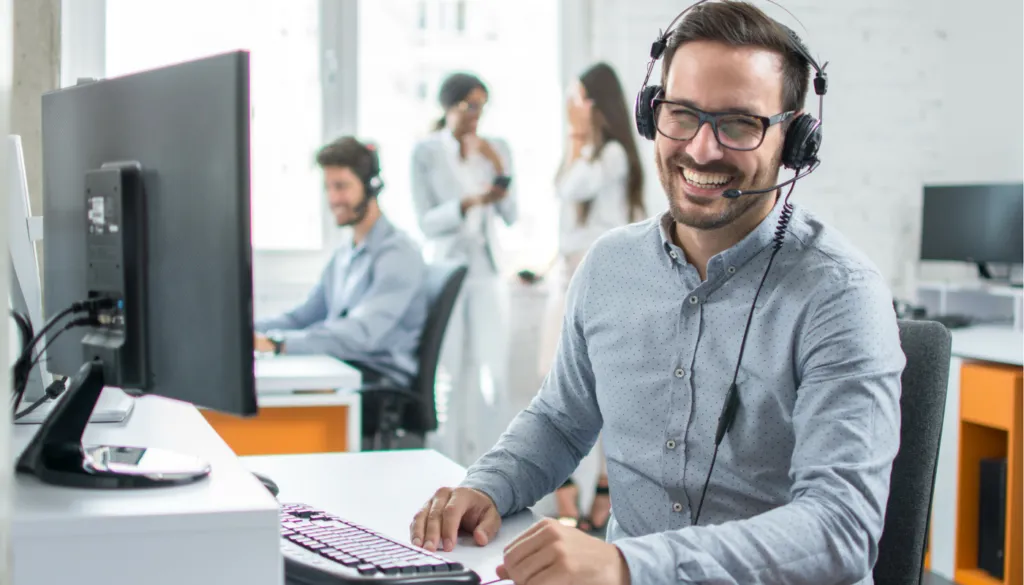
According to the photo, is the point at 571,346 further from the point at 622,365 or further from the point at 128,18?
the point at 128,18

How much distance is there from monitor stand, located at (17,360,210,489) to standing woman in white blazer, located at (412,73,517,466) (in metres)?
2.94

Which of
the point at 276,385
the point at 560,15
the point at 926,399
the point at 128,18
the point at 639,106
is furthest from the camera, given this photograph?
the point at 560,15

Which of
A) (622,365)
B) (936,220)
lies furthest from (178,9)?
(622,365)

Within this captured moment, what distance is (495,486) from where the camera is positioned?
1.27m

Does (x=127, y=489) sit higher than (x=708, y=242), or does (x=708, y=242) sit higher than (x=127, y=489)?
(x=708, y=242)

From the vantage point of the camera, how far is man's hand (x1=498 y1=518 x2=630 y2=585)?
0.94 meters

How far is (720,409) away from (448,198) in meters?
2.82

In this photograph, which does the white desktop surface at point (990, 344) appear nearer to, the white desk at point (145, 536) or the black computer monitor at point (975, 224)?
the black computer monitor at point (975, 224)

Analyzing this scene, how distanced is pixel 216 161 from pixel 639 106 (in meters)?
0.72

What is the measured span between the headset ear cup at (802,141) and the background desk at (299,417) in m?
1.46

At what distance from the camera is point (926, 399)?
1.24m

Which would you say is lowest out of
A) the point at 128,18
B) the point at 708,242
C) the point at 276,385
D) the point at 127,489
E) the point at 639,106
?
the point at 276,385

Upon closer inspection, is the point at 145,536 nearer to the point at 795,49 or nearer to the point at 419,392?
the point at 795,49

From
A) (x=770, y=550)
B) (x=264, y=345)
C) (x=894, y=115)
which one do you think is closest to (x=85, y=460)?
(x=770, y=550)
